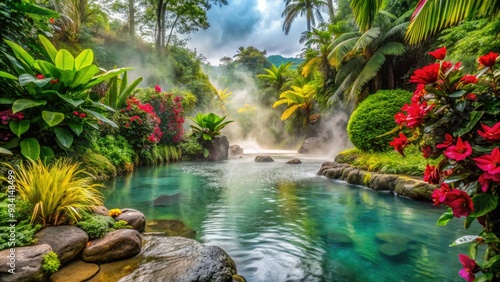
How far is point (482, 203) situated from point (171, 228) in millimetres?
3574

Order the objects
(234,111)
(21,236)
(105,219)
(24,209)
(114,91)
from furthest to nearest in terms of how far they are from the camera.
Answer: (234,111) → (114,91) → (105,219) → (24,209) → (21,236)

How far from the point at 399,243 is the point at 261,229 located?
6.30ft

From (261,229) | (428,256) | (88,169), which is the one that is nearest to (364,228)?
(428,256)

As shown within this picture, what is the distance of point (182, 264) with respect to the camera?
6.86 feet

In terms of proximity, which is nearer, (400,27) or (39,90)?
(39,90)

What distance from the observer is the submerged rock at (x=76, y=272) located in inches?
76.8

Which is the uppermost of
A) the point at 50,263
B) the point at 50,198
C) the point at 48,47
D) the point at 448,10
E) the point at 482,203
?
the point at 48,47

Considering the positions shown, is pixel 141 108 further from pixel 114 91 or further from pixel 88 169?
pixel 88 169

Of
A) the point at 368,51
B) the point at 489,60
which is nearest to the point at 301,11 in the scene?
the point at 368,51

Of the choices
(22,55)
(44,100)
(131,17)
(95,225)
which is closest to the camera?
(95,225)

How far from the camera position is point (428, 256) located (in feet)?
9.61

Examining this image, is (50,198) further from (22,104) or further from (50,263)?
(22,104)

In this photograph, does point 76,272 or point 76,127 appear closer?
point 76,272

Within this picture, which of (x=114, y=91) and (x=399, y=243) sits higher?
(x=114, y=91)
